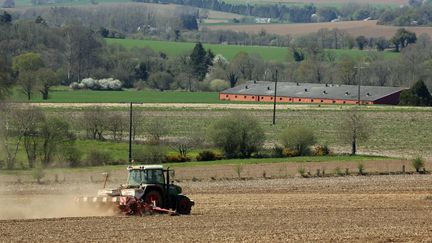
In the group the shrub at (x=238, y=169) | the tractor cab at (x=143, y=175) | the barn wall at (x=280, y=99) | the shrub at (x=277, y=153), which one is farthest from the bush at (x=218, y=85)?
the tractor cab at (x=143, y=175)

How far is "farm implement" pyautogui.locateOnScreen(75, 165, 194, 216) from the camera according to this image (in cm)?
3491

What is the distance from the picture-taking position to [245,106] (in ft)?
382

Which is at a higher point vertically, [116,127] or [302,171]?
[116,127]

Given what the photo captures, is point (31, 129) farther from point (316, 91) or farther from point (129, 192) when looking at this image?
point (316, 91)

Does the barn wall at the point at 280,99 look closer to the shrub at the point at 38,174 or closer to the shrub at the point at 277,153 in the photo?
the shrub at the point at 277,153

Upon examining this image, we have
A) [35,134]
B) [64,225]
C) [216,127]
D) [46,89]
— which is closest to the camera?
[64,225]

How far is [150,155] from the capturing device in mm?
61562

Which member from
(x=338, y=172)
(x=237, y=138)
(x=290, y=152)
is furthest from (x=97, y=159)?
(x=290, y=152)

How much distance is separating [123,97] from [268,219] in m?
92.6

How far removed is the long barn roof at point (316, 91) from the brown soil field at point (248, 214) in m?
75.3

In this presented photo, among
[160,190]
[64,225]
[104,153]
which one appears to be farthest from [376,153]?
[64,225]

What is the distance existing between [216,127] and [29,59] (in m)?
63.6

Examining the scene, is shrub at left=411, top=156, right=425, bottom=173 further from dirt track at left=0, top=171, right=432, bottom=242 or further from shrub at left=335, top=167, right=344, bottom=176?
dirt track at left=0, top=171, right=432, bottom=242

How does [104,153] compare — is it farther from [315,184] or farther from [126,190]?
[126,190]
